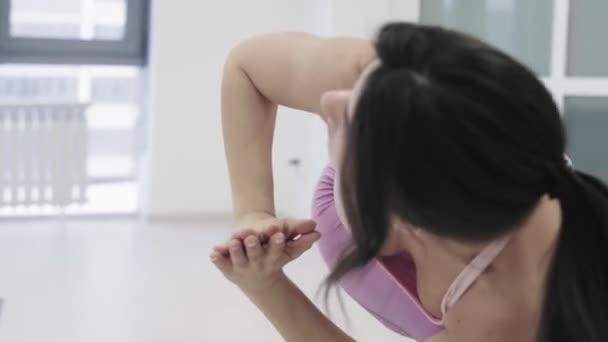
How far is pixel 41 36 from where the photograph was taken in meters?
4.18

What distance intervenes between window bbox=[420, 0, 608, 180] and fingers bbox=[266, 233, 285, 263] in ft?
7.29

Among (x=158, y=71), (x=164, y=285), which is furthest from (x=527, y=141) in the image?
(x=158, y=71)

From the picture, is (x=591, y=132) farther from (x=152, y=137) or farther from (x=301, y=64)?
(x=301, y=64)

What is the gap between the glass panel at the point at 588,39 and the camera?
3145mm

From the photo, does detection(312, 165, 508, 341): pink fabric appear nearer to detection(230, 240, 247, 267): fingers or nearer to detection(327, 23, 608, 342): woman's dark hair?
detection(230, 240, 247, 267): fingers

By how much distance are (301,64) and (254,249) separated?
24 cm

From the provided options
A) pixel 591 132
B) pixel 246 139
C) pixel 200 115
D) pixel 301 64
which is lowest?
pixel 200 115

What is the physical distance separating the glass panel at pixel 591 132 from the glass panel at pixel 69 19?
2095mm

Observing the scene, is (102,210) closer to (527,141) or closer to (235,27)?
(235,27)

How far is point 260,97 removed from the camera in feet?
4.15

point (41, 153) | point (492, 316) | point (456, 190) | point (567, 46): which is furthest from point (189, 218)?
point (456, 190)

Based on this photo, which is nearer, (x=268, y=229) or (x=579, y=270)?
(x=579, y=270)

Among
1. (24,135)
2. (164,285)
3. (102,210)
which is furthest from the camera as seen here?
(102,210)

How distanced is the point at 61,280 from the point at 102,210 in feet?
3.44
